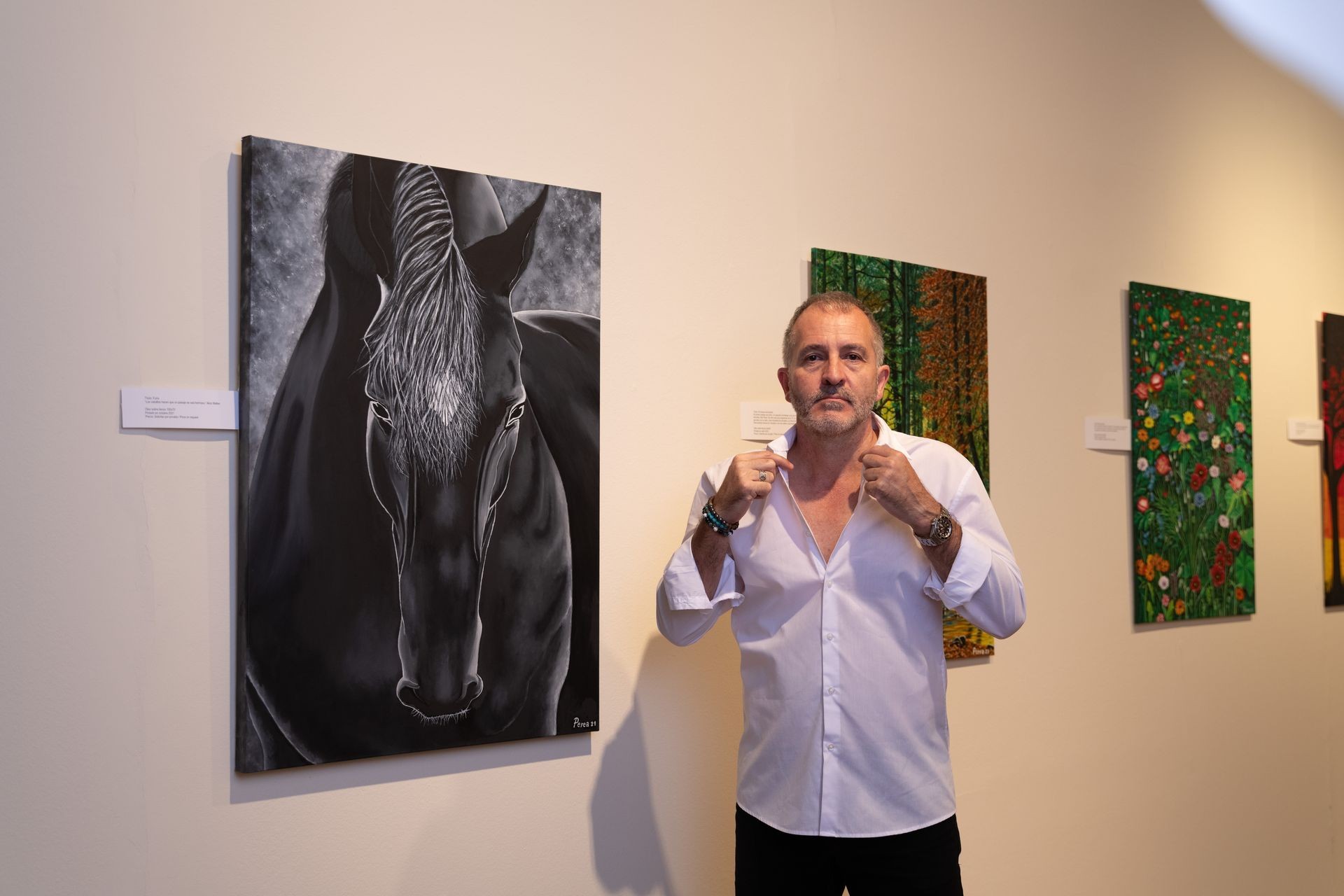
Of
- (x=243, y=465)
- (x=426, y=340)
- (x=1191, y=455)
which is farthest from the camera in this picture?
(x=1191, y=455)

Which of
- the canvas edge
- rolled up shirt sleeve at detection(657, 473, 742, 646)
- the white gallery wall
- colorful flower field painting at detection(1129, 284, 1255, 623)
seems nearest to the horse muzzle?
the white gallery wall

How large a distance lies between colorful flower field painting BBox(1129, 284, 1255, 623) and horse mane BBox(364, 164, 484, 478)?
2287mm

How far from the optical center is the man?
2221mm

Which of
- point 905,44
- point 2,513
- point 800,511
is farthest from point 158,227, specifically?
point 905,44

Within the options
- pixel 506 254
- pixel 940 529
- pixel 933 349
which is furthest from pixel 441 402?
pixel 933 349

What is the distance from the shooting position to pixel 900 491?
7.14 feet

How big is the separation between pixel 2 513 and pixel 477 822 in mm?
1118

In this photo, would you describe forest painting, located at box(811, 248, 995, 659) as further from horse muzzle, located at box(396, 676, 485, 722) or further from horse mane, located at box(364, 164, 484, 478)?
horse muzzle, located at box(396, 676, 485, 722)

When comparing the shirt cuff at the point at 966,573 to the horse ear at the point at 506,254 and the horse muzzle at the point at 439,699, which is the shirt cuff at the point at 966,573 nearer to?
the horse muzzle at the point at 439,699

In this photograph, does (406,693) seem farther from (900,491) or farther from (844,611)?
(900,491)

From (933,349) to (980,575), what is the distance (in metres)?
1.13

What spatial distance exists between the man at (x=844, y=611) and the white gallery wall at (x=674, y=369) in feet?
1.35

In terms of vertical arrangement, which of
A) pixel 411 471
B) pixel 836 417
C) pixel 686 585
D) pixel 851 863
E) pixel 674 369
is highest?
pixel 674 369

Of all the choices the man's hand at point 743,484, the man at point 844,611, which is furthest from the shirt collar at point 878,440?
the man's hand at point 743,484
